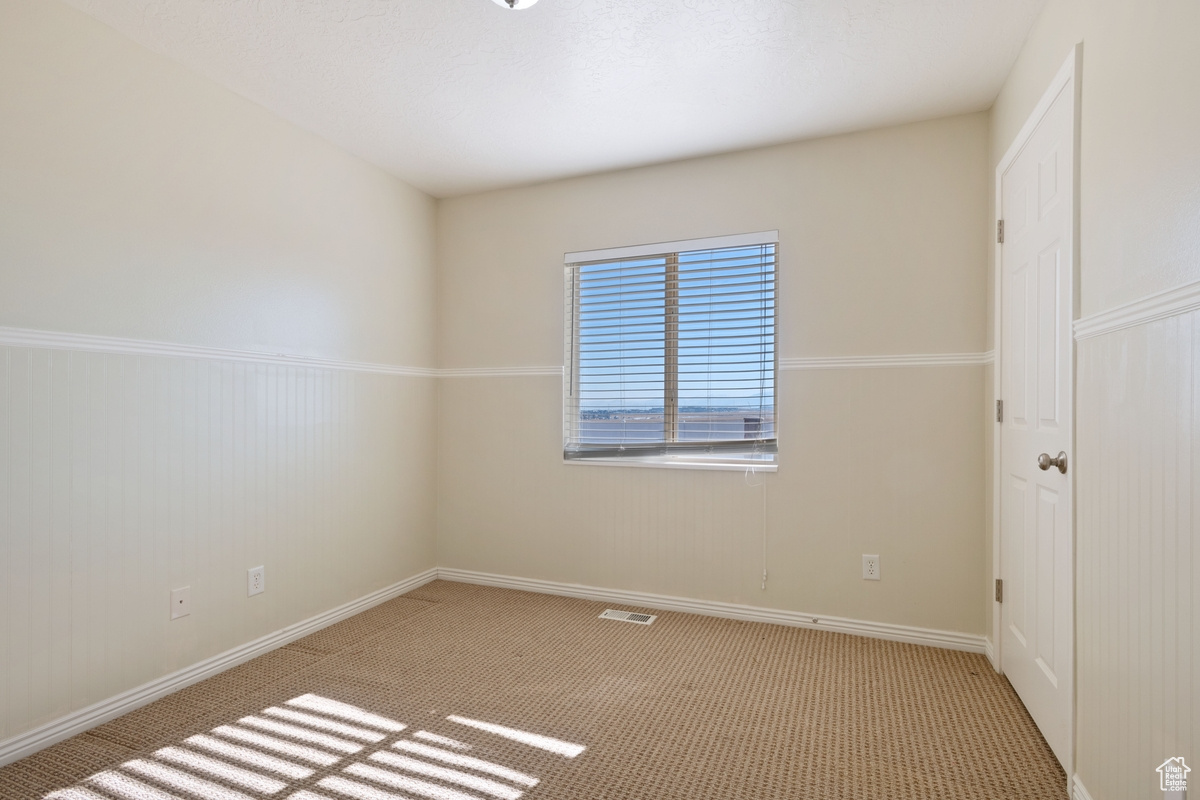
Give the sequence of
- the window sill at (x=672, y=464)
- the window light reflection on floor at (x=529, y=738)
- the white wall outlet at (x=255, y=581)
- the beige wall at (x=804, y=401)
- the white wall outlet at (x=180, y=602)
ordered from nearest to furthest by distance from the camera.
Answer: the window light reflection on floor at (x=529, y=738) → the white wall outlet at (x=180, y=602) → the white wall outlet at (x=255, y=581) → the beige wall at (x=804, y=401) → the window sill at (x=672, y=464)

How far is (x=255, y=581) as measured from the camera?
8.68 ft

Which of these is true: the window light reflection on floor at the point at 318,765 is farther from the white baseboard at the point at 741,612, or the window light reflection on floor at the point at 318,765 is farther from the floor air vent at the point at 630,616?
the white baseboard at the point at 741,612

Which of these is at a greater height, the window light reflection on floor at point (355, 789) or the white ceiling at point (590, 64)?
the white ceiling at point (590, 64)

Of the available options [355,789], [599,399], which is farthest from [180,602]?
[599,399]

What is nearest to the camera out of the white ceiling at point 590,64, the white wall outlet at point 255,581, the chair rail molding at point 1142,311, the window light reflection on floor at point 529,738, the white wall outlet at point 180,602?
the chair rail molding at point 1142,311

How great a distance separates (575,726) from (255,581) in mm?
1538

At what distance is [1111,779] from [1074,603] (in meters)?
0.43

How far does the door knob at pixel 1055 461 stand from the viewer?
1771 mm

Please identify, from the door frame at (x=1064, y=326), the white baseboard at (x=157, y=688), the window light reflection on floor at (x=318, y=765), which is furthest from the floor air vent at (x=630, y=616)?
the door frame at (x=1064, y=326)

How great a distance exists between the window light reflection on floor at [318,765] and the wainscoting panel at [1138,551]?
4.59 feet

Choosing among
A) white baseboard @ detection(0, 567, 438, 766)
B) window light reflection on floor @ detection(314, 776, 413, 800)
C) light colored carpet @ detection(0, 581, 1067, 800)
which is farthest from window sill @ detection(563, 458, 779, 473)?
window light reflection on floor @ detection(314, 776, 413, 800)

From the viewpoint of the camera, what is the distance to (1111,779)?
1.47 m

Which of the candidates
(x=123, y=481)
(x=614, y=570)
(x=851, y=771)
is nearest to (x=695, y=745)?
(x=851, y=771)

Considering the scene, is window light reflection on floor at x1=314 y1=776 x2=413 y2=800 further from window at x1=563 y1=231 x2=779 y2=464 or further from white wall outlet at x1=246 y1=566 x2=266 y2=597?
window at x1=563 y1=231 x2=779 y2=464
